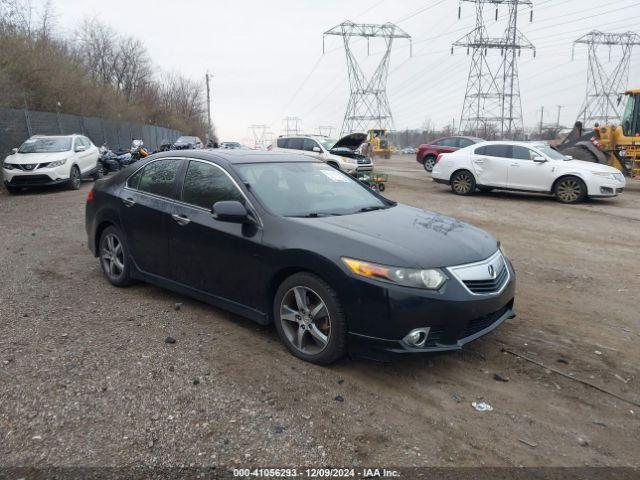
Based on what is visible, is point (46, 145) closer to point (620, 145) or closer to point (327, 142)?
point (327, 142)

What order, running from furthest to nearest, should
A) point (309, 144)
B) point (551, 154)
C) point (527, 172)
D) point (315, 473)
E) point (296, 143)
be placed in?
1. point (296, 143)
2. point (309, 144)
3. point (551, 154)
4. point (527, 172)
5. point (315, 473)

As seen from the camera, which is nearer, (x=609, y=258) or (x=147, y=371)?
(x=147, y=371)

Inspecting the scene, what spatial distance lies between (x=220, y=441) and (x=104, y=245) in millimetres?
3528

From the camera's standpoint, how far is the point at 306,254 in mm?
3707

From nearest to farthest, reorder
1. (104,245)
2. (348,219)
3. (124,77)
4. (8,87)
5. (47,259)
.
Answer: (348,219) < (104,245) < (47,259) < (8,87) < (124,77)

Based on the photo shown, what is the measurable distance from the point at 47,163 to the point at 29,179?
655 mm

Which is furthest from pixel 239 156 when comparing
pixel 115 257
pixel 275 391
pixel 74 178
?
pixel 74 178

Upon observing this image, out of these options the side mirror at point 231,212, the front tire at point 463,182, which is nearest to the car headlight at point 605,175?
the front tire at point 463,182

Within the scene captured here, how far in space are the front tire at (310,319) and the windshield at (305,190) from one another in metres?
0.67

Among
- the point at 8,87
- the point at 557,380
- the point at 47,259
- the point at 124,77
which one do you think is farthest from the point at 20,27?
the point at 124,77

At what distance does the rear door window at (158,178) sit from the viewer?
499cm

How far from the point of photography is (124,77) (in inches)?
2265

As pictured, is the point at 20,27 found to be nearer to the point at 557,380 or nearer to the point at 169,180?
the point at 169,180

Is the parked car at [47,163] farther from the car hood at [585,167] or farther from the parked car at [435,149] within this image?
the car hood at [585,167]
